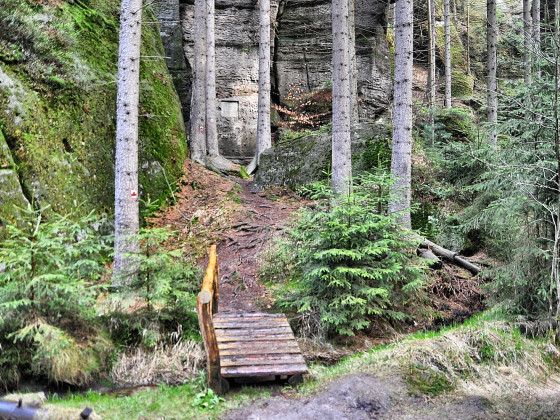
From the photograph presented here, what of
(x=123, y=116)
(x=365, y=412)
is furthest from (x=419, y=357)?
(x=123, y=116)

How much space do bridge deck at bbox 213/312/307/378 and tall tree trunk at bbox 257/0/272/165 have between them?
36.2ft

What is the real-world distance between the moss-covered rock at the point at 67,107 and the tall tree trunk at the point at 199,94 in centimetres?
261

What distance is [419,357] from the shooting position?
6457mm

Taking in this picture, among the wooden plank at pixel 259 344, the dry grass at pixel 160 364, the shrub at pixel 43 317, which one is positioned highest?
the shrub at pixel 43 317

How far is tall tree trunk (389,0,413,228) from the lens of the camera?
Answer: 32.1ft

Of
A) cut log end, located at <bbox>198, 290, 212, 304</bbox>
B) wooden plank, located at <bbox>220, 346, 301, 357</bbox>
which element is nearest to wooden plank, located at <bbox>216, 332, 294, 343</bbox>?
wooden plank, located at <bbox>220, 346, 301, 357</bbox>

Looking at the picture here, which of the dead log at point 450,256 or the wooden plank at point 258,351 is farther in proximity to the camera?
the dead log at point 450,256

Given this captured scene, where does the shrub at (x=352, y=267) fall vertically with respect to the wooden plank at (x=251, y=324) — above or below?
above

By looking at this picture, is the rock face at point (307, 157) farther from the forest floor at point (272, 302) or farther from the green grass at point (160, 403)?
the green grass at point (160, 403)

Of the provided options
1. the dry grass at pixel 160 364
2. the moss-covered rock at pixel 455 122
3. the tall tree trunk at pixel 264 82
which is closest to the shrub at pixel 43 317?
the dry grass at pixel 160 364

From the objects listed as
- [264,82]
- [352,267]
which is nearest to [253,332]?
[352,267]

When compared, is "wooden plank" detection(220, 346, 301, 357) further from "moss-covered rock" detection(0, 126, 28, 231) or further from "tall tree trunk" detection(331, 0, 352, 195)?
"tall tree trunk" detection(331, 0, 352, 195)

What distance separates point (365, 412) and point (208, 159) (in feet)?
39.2

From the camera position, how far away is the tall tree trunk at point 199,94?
15.6 metres
